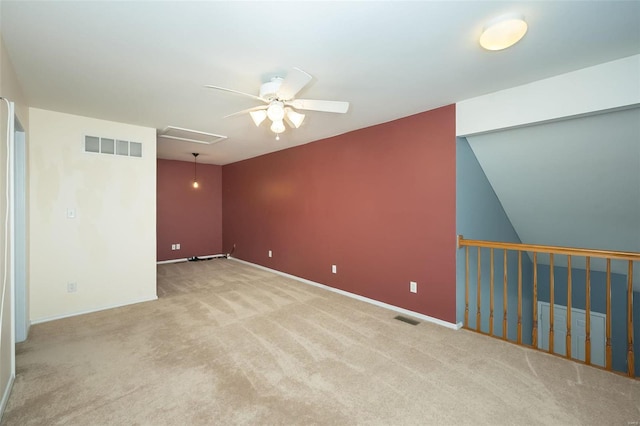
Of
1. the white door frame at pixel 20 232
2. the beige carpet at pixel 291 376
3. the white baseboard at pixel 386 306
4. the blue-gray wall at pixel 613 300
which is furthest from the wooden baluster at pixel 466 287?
the white door frame at pixel 20 232

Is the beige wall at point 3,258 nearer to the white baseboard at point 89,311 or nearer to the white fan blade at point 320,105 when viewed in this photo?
the white baseboard at point 89,311

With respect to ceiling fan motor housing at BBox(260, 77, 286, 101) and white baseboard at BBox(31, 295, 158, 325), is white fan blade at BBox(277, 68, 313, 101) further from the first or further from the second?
white baseboard at BBox(31, 295, 158, 325)

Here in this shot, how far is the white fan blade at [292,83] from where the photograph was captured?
1.84 m

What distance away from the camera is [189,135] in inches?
172

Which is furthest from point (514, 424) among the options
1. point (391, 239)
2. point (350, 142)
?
point (350, 142)

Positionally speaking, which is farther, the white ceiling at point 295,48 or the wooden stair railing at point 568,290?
the wooden stair railing at point 568,290

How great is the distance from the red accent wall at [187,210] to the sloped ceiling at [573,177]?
5.99 m

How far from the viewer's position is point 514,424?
170 centimetres

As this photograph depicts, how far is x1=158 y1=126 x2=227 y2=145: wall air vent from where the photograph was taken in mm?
4074

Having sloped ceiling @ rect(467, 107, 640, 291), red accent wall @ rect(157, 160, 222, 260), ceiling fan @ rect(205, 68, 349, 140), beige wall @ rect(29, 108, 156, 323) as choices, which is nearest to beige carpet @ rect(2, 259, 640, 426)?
beige wall @ rect(29, 108, 156, 323)

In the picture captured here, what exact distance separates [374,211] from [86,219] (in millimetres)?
3654

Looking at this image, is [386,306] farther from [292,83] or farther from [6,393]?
[6,393]

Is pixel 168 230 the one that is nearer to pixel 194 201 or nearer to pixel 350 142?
pixel 194 201

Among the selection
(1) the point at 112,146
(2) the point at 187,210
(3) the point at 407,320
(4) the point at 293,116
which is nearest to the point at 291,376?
(3) the point at 407,320
